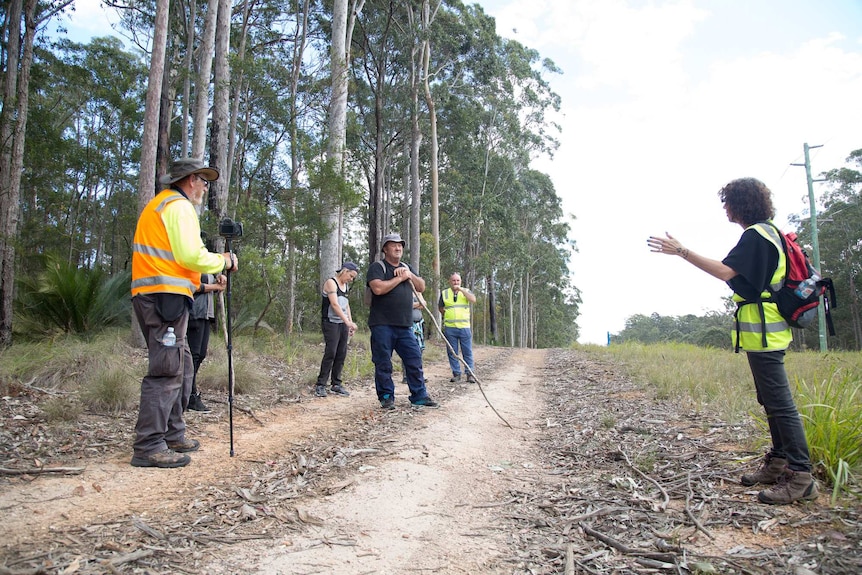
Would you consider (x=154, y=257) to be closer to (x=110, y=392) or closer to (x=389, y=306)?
(x=110, y=392)

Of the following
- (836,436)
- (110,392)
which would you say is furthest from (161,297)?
(836,436)

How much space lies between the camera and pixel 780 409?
9.70ft

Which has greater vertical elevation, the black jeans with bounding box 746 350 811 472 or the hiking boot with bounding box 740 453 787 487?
the black jeans with bounding box 746 350 811 472

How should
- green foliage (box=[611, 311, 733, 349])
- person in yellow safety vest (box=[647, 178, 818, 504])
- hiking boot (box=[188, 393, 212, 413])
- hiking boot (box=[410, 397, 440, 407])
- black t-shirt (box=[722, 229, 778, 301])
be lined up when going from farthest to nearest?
green foliage (box=[611, 311, 733, 349]) → hiking boot (box=[410, 397, 440, 407]) → hiking boot (box=[188, 393, 212, 413]) → black t-shirt (box=[722, 229, 778, 301]) → person in yellow safety vest (box=[647, 178, 818, 504])

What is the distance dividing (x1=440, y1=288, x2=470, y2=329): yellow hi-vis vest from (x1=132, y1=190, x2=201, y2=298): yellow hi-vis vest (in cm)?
622

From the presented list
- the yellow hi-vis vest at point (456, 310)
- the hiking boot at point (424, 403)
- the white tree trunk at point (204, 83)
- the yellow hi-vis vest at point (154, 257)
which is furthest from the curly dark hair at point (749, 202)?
the white tree trunk at point (204, 83)

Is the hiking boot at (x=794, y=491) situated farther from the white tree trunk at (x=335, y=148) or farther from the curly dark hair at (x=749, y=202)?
the white tree trunk at (x=335, y=148)

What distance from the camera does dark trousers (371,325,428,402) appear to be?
6.05m

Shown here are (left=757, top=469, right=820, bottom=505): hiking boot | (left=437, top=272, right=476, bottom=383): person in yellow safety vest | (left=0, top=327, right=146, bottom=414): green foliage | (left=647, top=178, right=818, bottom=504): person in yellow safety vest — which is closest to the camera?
(left=757, top=469, right=820, bottom=505): hiking boot

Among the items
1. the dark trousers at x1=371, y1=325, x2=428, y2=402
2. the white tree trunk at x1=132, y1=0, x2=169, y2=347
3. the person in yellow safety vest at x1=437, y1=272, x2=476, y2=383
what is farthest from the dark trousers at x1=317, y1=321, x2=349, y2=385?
the white tree trunk at x1=132, y1=0, x2=169, y2=347

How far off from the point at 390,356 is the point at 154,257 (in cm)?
306

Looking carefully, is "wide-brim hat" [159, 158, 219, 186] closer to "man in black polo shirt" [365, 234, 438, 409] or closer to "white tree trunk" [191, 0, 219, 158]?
"man in black polo shirt" [365, 234, 438, 409]

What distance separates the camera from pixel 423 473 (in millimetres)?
3648

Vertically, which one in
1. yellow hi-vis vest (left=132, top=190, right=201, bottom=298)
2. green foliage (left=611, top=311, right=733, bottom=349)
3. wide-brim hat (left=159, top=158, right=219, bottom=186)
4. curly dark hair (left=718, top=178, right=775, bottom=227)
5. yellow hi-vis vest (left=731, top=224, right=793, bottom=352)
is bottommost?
green foliage (left=611, top=311, right=733, bottom=349)
